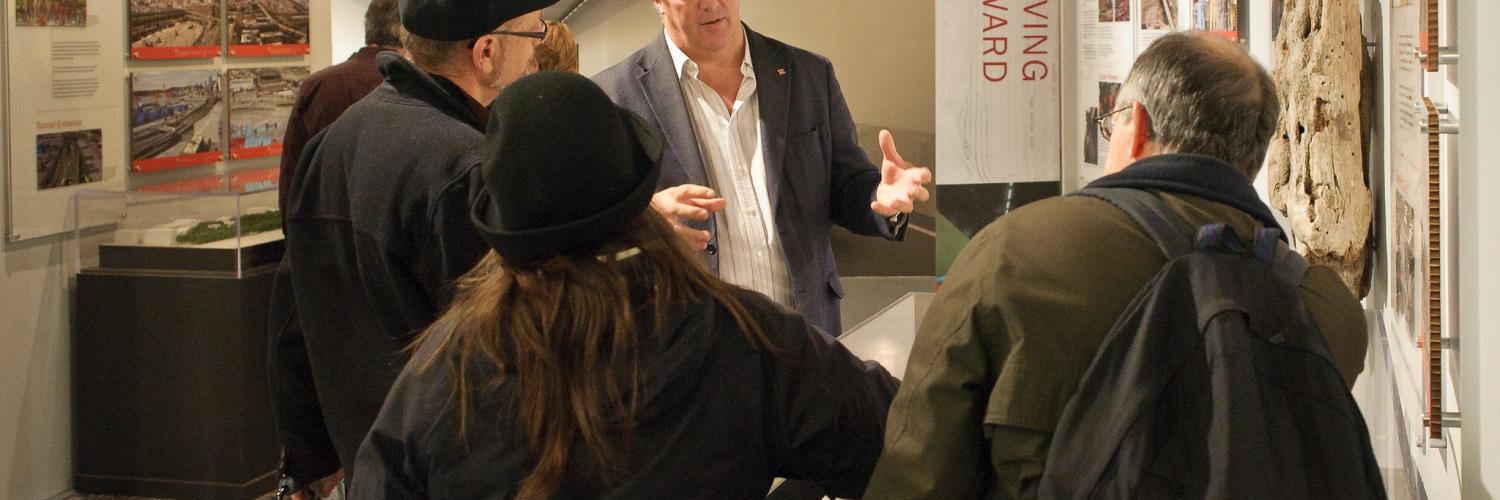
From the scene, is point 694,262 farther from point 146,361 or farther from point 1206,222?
point 146,361

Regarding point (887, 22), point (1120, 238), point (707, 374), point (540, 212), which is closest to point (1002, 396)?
point (1120, 238)

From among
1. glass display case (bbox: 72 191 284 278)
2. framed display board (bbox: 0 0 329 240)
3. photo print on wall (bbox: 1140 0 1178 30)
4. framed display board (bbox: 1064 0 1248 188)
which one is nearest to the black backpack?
framed display board (bbox: 1064 0 1248 188)

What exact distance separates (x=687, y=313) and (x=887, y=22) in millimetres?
7205

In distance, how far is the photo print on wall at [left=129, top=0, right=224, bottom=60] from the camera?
5598 millimetres

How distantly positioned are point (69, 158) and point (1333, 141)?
14.3 ft

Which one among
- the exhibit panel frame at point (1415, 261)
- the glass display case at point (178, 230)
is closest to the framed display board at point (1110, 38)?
the exhibit panel frame at point (1415, 261)

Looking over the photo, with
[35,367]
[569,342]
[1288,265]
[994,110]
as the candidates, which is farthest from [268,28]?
[1288,265]

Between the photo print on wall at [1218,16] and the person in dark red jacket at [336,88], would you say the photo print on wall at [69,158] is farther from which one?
the photo print on wall at [1218,16]

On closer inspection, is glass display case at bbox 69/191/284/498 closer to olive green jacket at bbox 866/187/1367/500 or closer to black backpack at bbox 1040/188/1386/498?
olive green jacket at bbox 866/187/1367/500

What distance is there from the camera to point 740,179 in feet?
11.2

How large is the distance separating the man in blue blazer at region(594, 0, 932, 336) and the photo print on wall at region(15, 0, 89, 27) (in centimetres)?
260

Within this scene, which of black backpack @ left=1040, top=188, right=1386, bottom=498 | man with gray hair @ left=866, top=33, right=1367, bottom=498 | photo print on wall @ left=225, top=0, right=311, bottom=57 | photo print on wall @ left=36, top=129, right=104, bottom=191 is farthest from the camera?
photo print on wall @ left=225, top=0, right=311, bottom=57

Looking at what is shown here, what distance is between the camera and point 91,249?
17.7 ft

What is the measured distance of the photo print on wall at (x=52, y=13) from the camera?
16.5 ft
